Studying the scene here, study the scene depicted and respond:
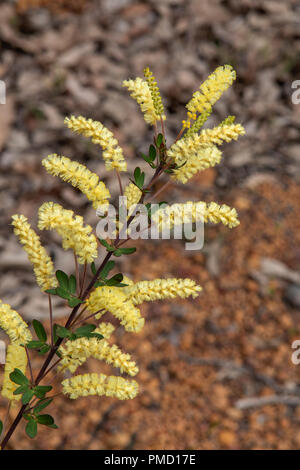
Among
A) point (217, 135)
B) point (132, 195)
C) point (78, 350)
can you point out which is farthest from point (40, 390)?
point (217, 135)

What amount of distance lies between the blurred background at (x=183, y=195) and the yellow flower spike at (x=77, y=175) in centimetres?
173

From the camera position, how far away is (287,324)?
3.40 meters

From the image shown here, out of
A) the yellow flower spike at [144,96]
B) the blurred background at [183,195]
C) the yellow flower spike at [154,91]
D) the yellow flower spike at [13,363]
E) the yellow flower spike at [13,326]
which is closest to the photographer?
the yellow flower spike at [154,91]

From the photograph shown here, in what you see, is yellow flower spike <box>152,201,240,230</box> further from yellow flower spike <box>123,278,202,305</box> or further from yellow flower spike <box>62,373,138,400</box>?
yellow flower spike <box>62,373,138,400</box>

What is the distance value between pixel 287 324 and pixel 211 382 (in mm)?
739

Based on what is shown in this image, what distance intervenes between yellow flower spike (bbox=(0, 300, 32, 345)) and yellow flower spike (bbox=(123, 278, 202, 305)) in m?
0.38

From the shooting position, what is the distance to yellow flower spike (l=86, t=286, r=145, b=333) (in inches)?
54.4

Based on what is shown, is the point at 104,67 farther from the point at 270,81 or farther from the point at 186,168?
the point at 186,168

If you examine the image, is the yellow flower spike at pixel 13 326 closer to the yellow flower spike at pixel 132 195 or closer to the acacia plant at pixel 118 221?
the acacia plant at pixel 118 221

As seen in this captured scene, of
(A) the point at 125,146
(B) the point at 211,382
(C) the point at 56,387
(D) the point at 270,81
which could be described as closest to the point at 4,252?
(C) the point at 56,387

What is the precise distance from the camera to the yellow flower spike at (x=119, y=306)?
138cm

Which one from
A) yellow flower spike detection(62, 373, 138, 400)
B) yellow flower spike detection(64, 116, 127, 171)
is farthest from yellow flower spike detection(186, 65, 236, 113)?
yellow flower spike detection(62, 373, 138, 400)

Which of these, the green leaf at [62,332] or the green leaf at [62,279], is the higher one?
the green leaf at [62,279]

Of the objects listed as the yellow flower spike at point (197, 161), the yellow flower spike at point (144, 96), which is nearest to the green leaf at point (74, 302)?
the yellow flower spike at point (197, 161)
